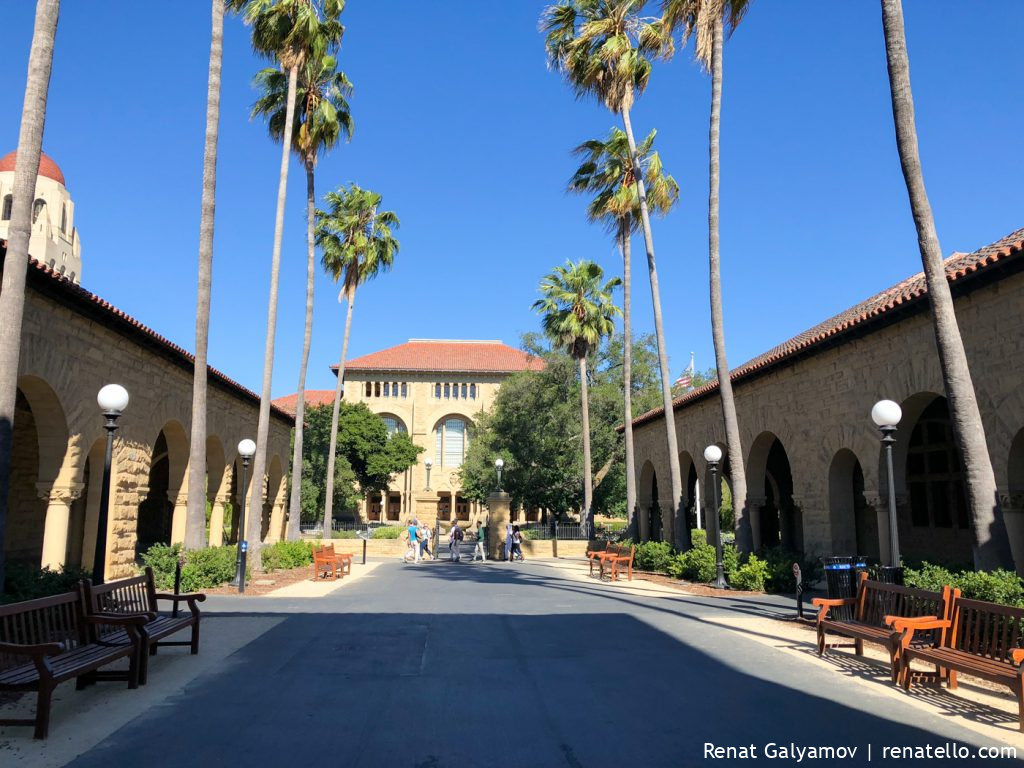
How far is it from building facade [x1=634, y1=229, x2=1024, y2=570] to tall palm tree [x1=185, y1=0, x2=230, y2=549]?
1195 centimetres

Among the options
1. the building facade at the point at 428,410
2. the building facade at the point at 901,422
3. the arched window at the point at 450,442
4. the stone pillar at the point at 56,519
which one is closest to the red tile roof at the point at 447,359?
the building facade at the point at 428,410

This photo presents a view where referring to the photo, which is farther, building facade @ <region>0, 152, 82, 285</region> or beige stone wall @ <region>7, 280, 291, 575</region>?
building facade @ <region>0, 152, 82, 285</region>

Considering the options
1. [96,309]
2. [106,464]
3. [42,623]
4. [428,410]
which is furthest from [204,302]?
[428,410]

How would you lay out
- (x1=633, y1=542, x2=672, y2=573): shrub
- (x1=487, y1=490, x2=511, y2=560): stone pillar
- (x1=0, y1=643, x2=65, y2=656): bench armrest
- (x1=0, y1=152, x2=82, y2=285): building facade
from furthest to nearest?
(x1=0, y1=152, x2=82, y2=285): building facade, (x1=487, y1=490, x2=511, y2=560): stone pillar, (x1=633, y1=542, x2=672, y2=573): shrub, (x1=0, y1=643, x2=65, y2=656): bench armrest

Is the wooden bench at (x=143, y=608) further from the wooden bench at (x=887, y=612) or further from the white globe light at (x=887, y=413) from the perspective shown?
the white globe light at (x=887, y=413)

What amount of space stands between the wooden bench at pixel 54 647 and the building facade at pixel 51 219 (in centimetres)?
3599

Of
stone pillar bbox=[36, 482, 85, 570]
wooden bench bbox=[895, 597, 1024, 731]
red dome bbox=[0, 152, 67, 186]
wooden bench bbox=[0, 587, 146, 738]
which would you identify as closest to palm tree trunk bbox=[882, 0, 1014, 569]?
wooden bench bbox=[895, 597, 1024, 731]

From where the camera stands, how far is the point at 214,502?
22844 millimetres

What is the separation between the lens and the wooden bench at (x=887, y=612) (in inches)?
268

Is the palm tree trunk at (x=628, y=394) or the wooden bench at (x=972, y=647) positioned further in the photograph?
the palm tree trunk at (x=628, y=394)

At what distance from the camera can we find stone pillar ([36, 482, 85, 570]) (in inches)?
500

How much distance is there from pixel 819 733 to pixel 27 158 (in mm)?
11046

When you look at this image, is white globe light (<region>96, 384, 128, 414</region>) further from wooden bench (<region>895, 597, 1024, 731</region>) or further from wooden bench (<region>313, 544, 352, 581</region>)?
wooden bench (<region>313, 544, 352, 581</region>)

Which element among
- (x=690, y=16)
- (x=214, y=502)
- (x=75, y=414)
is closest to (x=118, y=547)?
(x=75, y=414)
